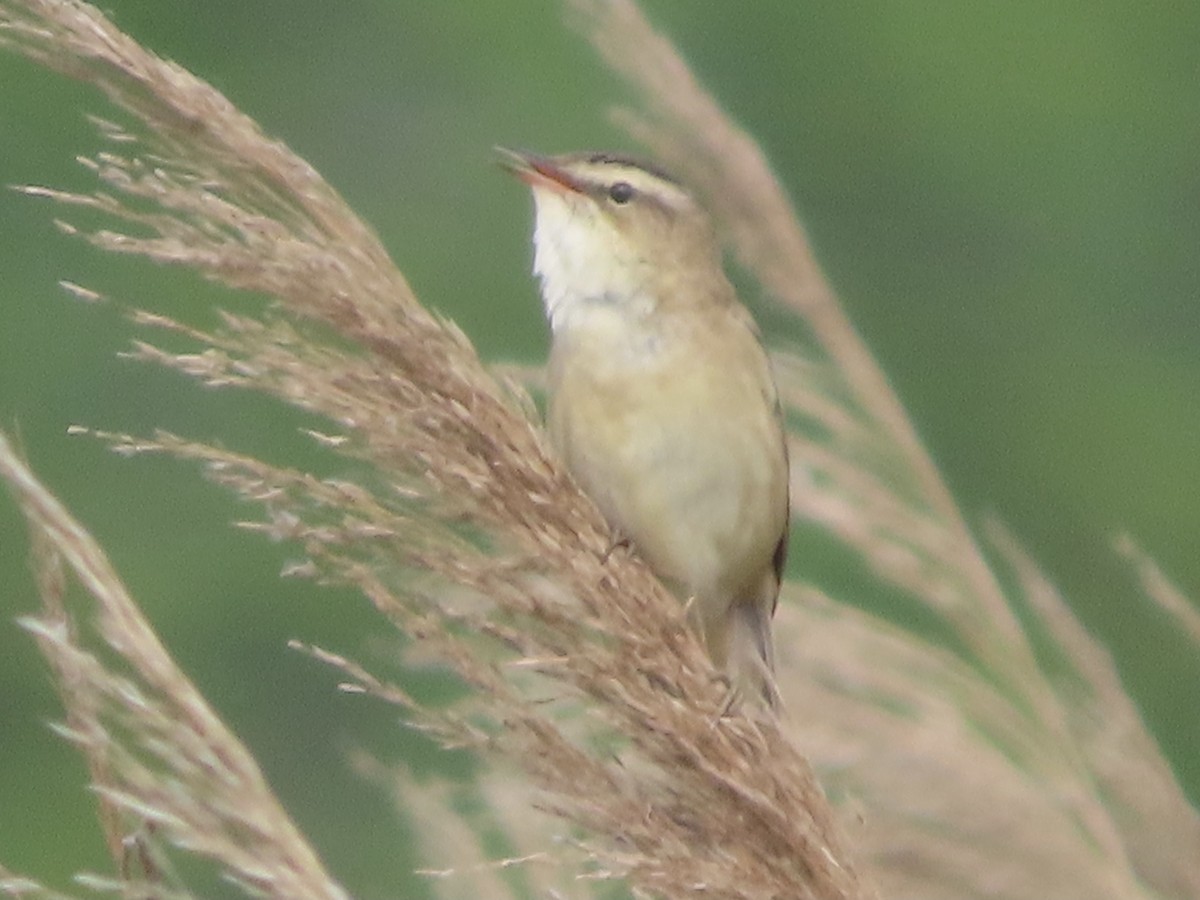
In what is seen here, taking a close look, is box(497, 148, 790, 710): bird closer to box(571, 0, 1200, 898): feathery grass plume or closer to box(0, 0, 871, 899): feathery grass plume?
box(571, 0, 1200, 898): feathery grass plume

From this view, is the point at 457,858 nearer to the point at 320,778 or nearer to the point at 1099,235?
the point at 320,778

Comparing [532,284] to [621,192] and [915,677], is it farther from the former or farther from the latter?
[915,677]

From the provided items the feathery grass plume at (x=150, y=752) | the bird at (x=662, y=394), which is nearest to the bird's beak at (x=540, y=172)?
the bird at (x=662, y=394)

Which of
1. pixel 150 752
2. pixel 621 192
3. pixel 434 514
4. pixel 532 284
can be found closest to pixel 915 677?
pixel 621 192

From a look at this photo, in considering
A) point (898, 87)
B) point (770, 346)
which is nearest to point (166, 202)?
point (770, 346)

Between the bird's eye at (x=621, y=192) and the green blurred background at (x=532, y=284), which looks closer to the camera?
the bird's eye at (x=621, y=192)

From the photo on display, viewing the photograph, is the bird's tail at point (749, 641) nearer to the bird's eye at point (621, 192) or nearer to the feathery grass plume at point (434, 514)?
the bird's eye at point (621, 192)
